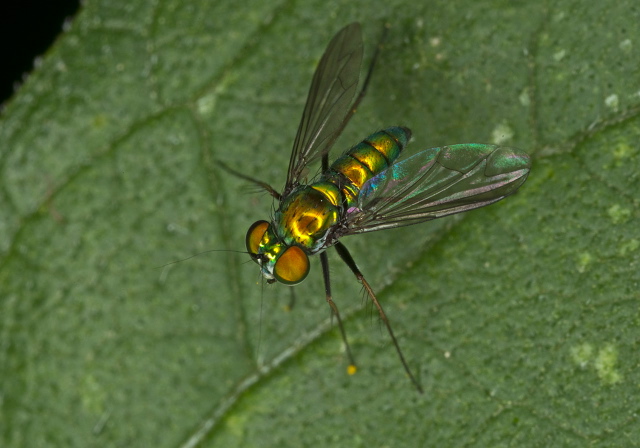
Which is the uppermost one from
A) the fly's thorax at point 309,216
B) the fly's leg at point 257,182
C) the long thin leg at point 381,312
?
the fly's leg at point 257,182

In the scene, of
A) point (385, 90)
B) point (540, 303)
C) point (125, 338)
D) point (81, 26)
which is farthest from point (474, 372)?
point (81, 26)

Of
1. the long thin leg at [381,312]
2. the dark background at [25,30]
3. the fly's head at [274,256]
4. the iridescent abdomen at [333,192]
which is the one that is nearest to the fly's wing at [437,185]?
the iridescent abdomen at [333,192]

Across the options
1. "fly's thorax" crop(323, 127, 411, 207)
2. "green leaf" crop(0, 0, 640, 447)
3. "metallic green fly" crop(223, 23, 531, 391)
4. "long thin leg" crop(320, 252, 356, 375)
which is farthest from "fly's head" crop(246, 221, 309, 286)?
"fly's thorax" crop(323, 127, 411, 207)

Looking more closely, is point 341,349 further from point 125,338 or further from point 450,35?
point 450,35

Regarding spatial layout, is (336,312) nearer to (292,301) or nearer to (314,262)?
(292,301)

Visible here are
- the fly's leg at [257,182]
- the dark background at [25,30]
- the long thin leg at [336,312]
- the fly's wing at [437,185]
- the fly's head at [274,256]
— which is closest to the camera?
the fly's wing at [437,185]

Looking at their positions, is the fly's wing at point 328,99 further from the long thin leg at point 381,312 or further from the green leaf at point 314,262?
the long thin leg at point 381,312
